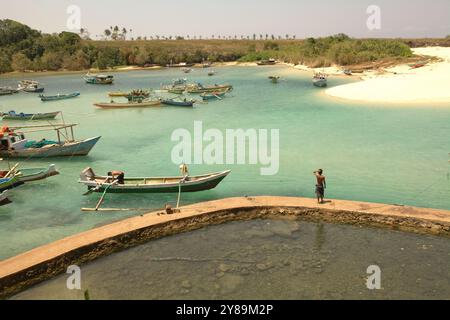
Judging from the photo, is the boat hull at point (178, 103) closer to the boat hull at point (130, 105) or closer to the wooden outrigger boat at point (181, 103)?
the wooden outrigger boat at point (181, 103)

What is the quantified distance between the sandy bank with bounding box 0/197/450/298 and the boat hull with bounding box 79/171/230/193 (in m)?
1.95

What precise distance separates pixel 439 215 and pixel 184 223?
8.08m

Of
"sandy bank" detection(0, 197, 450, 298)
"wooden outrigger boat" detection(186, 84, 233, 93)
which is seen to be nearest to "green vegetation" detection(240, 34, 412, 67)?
"wooden outrigger boat" detection(186, 84, 233, 93)

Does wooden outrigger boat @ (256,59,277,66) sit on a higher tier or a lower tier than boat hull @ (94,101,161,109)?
higher

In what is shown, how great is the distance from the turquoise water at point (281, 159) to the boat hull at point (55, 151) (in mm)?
428

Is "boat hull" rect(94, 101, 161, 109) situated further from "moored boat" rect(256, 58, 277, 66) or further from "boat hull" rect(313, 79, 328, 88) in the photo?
"moored boat" rect(256, 58, 277, 66)

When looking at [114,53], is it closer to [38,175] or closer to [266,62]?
[266,62]

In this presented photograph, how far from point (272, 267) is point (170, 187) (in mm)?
6894

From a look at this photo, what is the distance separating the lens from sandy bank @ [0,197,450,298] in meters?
10.1

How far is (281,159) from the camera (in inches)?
819

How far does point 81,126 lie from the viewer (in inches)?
1344

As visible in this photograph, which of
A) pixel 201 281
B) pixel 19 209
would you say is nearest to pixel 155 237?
pixel 201 281
